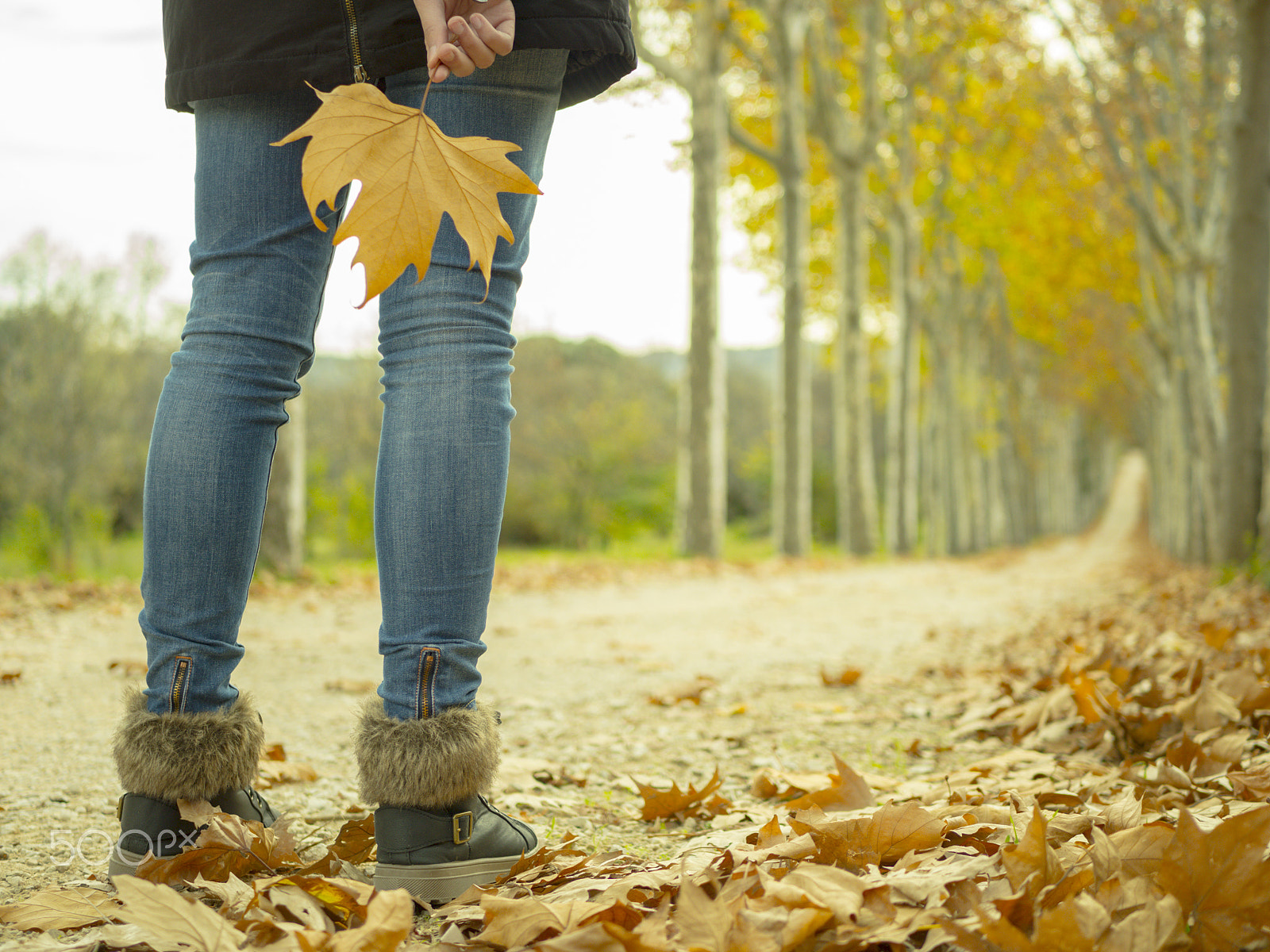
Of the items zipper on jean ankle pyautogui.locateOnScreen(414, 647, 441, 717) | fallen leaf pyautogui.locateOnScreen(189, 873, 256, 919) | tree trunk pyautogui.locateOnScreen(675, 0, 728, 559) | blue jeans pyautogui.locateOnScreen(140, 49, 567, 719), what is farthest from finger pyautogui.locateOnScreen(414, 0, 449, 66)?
tree trunk pyautogui.locateOnScreen(675, 0, 728, 559)

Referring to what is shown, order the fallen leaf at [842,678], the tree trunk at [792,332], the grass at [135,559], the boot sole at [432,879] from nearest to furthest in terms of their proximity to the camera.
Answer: the boot sole at [432,879] → the fallen leaf at [842,678] → the grass at [135,559] → the tree trunk at [792,332]

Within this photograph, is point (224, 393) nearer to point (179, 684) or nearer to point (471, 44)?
point (179, 684)

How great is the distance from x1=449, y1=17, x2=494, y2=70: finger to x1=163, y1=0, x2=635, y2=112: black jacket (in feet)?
0.36

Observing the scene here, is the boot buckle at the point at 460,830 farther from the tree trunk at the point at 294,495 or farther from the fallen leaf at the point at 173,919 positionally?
the tree trunk at the point at 294,495

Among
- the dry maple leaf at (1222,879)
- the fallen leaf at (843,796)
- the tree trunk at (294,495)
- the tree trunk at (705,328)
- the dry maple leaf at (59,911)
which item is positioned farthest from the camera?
the tree trunk at (705,328)

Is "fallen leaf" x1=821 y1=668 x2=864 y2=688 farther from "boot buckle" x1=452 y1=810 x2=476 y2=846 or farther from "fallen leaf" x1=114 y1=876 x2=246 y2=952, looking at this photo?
"fallen leaf" x1=114 y1=876 x2=246 y2=952

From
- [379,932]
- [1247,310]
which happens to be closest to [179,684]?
[379,932]

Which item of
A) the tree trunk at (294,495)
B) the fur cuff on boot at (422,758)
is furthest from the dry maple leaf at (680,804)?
the tree trunk at (294,495)

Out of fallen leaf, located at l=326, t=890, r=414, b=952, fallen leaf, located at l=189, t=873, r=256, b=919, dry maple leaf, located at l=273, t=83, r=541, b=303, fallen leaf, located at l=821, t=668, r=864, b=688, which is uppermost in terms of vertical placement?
dry maple leaf, located at l=273, t=83, r=541, b=303

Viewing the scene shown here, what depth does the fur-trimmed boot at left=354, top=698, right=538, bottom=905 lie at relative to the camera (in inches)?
50.6

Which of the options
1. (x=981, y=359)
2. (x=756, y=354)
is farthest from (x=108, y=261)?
(x=756, y=354)

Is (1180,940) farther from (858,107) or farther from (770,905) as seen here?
(858,107)

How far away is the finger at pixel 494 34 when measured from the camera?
4.01ft

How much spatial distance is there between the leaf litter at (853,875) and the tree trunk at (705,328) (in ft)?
30.2
